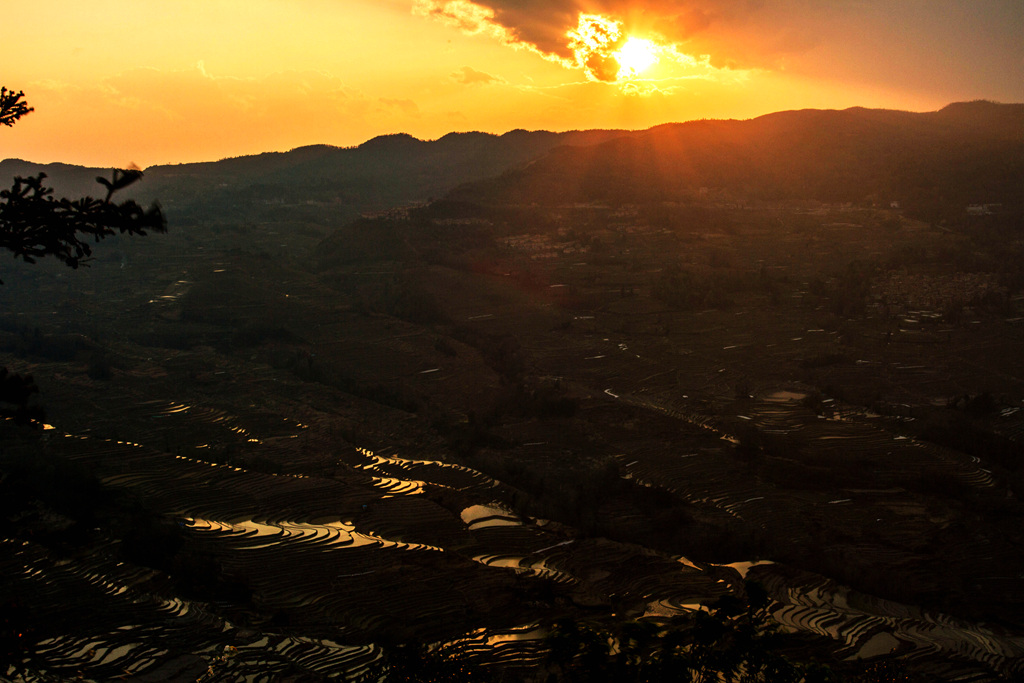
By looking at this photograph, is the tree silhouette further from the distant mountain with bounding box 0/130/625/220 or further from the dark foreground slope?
the distant mountain with bounding box 0/130/625/220

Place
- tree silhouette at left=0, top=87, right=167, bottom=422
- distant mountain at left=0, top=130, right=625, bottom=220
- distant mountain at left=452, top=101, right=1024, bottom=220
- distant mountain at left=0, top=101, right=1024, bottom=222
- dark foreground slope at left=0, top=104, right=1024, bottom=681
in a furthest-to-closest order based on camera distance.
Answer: distant mountain at left=0, top=130, right=625, bottom=220, distant mountain at left=0, top=101, right=1024, bottom=222, distant mountain at left=452, top=101, right=1024, bottom=220, dark foreground slope at left=0, top=104, right=1024, bottom=681, tree silhouette at left=0, top=87, right=167, bottom=422

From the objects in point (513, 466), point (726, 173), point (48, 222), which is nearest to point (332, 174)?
point (726, 173)

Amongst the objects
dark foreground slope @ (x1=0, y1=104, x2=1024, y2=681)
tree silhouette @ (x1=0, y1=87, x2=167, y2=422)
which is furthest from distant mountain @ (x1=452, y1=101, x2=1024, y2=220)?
tree silhouette @ (x1=0, y1=87, x2=167, y2=422)

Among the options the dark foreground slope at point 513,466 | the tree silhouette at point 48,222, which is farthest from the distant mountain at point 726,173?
the tree silhouette at point 48,222

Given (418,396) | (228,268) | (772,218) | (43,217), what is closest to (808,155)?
(772,218)

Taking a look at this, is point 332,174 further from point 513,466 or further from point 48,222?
point 48,222

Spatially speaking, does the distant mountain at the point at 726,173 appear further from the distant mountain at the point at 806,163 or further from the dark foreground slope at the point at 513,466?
the dark foreground slope at the point at 513,466
